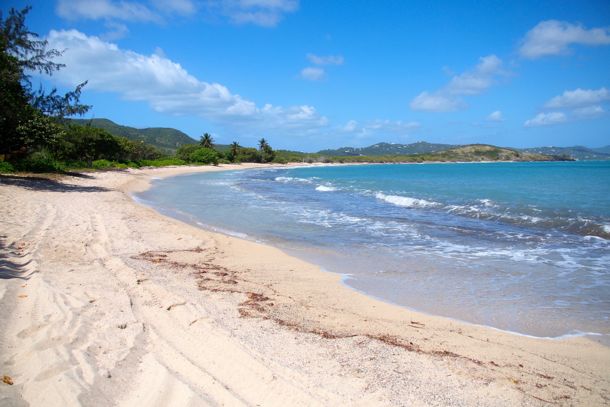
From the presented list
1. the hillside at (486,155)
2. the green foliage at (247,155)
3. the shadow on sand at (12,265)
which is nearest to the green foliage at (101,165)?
the shadow on sand at (12,265)

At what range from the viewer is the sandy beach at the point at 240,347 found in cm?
319

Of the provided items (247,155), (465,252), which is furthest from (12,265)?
(247,155)

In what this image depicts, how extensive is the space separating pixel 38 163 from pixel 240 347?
29.4 meters

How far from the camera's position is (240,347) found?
157 inches

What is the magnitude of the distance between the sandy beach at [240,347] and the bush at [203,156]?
87.1 meters

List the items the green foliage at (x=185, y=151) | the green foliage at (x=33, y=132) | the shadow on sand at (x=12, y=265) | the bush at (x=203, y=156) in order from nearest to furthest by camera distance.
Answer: the shadow on sand at (x=12, y=265)
the green foliage at (x=33, y=132)
the bush at (x=203, y=156)
the green foliage at (x=185, y=151)

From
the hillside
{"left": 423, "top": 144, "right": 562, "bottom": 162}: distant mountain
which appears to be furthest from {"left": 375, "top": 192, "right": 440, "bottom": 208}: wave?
the hillside

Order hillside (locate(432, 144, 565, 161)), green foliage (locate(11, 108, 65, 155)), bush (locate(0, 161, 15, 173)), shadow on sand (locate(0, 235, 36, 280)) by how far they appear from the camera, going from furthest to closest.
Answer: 1. hillside (locate(432, 144, 565, 161))
2. bush (locate(0, 161, 15, 173))
3. green foliage (locate(11, 108, 65, 155))
4. shadow on sand (locate(0, 235, 36, 280))

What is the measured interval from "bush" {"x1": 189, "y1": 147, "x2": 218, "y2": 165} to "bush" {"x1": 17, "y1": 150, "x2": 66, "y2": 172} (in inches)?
2475

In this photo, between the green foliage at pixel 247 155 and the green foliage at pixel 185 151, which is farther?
the green foliage at pixel 247 155

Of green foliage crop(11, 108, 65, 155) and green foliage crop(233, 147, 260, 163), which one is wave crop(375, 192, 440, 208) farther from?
green foliage crop(233, 147, 260, 163)

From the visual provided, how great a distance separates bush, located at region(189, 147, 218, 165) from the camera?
300ft

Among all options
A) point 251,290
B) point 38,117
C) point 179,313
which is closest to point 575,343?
point 251,290

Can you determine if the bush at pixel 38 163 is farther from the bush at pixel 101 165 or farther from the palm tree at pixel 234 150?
the palm tree at pixel 234 150
